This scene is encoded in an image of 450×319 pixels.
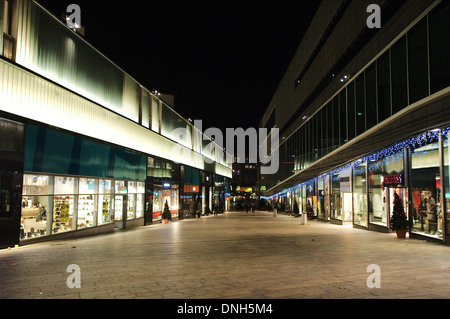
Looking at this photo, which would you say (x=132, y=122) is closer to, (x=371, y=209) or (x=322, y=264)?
(x=371, y=209)

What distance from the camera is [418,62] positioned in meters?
16.5

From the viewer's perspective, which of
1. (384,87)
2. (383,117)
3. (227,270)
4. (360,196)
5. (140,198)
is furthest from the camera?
(140,198)

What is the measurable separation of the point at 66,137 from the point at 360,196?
1766 centimetres

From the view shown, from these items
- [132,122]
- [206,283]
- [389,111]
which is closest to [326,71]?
[389,111]

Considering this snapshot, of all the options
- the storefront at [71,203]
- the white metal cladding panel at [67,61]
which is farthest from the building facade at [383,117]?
the white metal cladding panel at [67,61]

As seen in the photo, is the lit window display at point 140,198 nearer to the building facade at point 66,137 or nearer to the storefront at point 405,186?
the building facade at point 66,137

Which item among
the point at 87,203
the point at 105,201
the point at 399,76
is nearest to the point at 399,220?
the point at 399,76

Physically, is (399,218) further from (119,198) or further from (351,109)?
(119,198)

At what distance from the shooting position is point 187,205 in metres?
39.6

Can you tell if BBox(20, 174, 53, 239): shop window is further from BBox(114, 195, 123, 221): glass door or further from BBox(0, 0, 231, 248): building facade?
BBox(114, 195, 123, 221): glass door

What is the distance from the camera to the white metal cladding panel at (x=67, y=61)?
1474cm

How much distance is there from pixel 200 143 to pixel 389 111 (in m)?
29.9

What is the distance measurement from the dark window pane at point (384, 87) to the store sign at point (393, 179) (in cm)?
337
